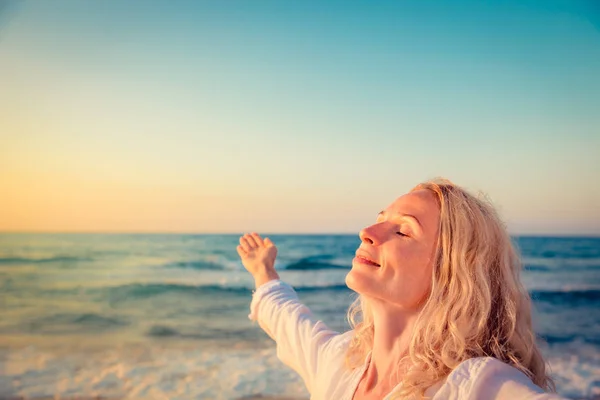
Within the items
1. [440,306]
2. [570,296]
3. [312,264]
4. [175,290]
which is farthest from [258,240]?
[312,264]

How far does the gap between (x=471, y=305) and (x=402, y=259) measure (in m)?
0.18

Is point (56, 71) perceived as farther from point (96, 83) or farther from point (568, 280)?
point (568, 280)

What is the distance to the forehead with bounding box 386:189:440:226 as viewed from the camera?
4.60ft

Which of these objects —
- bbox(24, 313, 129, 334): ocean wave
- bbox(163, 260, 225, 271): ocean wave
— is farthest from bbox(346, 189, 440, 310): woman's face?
bbox(163, 260, 225, 271): ocean wave

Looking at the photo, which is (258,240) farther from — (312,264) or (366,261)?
(312,264)

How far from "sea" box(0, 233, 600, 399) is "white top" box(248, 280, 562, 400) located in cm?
30

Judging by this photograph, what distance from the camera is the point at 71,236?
33.5 feet

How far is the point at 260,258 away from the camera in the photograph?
6.42ft

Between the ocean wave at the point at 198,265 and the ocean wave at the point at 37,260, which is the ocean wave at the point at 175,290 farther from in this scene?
the ocean wave at the point at 37,260

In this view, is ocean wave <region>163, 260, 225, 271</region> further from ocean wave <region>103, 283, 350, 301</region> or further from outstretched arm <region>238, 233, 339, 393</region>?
outstretched arm <region>238, 233, 339, 393</region>

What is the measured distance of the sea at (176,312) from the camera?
4133 mm

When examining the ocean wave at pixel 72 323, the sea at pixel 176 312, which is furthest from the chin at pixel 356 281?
the ocean wave at pixel 72 323

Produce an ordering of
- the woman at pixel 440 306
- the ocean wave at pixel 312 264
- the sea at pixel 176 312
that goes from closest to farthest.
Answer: the woman at pixel 440 306, the sea at pixel 176 312, the ocean wave at pixel 312 264

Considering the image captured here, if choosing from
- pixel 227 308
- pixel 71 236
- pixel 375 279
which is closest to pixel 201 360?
pixel 227 308
